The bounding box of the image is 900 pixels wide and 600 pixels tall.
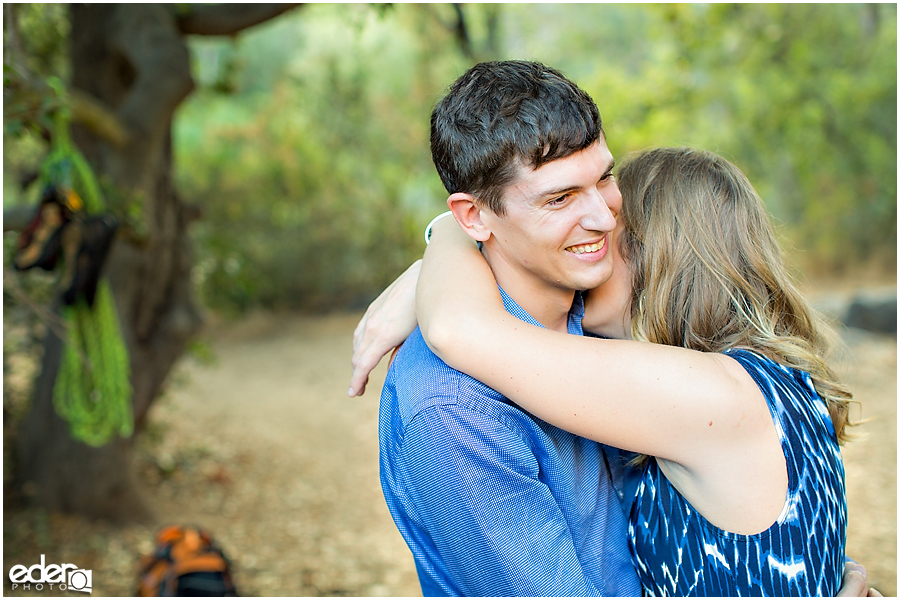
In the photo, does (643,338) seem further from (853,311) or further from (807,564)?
(853,311)

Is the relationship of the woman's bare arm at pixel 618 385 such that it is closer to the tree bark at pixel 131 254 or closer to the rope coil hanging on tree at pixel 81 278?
the rope coil hanging on tree at pixel 81 278

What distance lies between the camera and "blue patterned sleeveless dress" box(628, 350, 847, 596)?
4.09 ft

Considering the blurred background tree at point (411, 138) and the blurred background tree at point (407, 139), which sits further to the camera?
the blurred background tree at point (407, 139)

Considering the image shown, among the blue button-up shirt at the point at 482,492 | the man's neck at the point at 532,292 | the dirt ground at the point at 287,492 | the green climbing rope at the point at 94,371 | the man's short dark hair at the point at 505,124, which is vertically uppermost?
the man's short dark hair at the point at 505,124

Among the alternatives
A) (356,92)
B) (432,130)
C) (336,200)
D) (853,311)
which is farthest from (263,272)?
(432,130)

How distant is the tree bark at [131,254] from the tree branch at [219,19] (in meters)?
0.07

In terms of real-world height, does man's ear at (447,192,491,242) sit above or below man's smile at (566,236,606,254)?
above

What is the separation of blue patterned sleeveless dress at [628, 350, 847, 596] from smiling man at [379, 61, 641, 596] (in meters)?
0.16

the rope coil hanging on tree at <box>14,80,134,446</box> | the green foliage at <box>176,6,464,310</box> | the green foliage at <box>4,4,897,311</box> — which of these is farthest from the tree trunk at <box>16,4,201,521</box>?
the green foliage at <box>176,6,464,310</box>

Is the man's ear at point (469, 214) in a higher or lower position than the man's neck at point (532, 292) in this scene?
higher

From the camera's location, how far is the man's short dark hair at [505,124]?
4.17 ft

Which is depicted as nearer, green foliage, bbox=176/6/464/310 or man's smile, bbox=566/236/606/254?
man's smile, bbox=566/236/606/254

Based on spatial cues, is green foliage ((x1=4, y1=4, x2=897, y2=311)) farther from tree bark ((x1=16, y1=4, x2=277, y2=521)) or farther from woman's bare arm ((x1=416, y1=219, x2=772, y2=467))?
woman's bare arm ((x1=416, y1=219, x2=772, y2=467))

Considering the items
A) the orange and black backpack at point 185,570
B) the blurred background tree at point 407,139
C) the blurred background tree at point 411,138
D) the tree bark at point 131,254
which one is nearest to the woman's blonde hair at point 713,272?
the orange and black backpack at point 185,570
